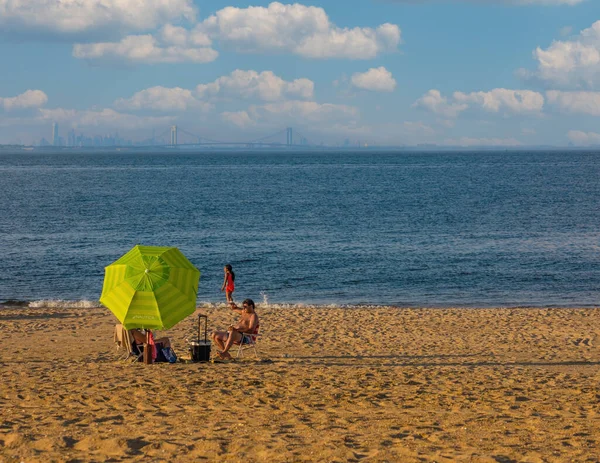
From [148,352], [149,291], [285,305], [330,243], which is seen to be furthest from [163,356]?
[330,243]

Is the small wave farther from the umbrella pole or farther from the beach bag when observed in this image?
the umbrella pole

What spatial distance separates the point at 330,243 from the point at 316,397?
29675mm

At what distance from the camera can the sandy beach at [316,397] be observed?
26.4 ft

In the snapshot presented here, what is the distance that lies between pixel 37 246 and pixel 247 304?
87.1 feet

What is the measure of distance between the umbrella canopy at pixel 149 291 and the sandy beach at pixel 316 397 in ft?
2.86

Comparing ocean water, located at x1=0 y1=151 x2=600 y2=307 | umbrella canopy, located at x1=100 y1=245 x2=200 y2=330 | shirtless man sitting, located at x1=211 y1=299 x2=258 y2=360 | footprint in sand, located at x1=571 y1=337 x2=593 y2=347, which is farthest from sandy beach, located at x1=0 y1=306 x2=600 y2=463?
ocean water, located at x1=0 y1=151 x2=600 y2=307

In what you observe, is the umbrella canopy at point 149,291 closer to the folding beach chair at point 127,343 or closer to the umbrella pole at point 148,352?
the umbrella pole at point 148,352

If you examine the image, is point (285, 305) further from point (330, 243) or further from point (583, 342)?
point (330, 243)

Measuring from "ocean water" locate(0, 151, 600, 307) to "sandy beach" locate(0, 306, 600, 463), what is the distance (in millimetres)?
8378

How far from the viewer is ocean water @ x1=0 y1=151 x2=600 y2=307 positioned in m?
27.4

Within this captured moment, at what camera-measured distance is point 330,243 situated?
4034cm

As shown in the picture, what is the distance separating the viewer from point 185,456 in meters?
7.75

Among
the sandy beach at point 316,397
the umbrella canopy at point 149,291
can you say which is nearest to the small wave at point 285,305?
the sandy beach at point 316,397

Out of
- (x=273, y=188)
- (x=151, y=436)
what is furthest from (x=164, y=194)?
(x=151, y=436)
